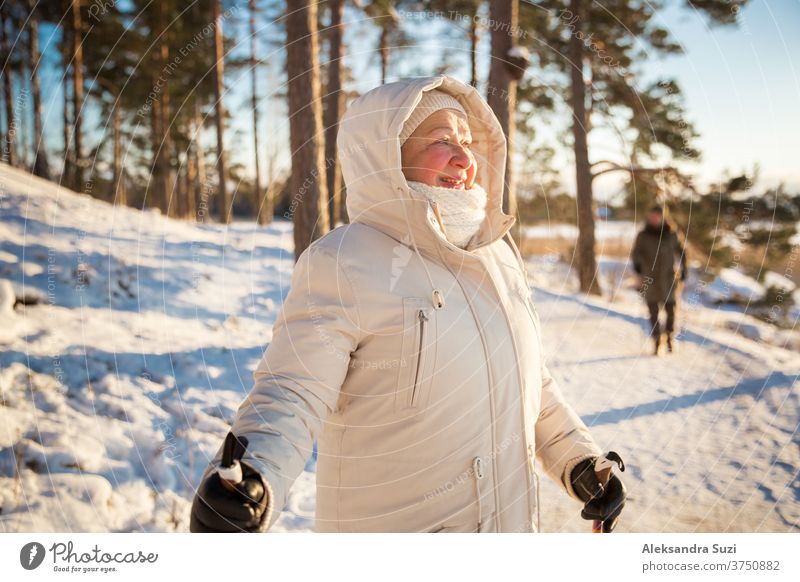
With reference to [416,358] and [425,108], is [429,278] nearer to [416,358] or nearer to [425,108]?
[416,358]

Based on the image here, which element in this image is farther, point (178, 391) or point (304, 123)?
point (304, 123)

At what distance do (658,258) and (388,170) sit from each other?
661 cm

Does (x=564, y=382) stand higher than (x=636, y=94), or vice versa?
(x=636, y=94)

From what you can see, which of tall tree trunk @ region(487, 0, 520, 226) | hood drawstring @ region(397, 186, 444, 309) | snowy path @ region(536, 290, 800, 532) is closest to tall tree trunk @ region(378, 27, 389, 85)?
tall tree trunk @ region(487, 0, 520, 226)

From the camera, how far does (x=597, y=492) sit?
6.05ft

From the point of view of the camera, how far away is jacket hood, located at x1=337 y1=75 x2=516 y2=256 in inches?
63.7

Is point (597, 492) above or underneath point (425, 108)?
underneath

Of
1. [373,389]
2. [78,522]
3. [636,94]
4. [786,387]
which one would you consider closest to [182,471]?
[78,522]

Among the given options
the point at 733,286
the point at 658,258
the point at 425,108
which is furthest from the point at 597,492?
the point at 733,286

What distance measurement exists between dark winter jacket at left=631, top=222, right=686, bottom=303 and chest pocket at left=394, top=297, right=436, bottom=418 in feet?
21.0

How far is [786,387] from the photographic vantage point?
5.80m

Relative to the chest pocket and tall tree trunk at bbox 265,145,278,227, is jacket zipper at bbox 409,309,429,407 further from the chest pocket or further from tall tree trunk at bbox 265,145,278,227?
tall tree trunk at bbox 265,145,278,227
